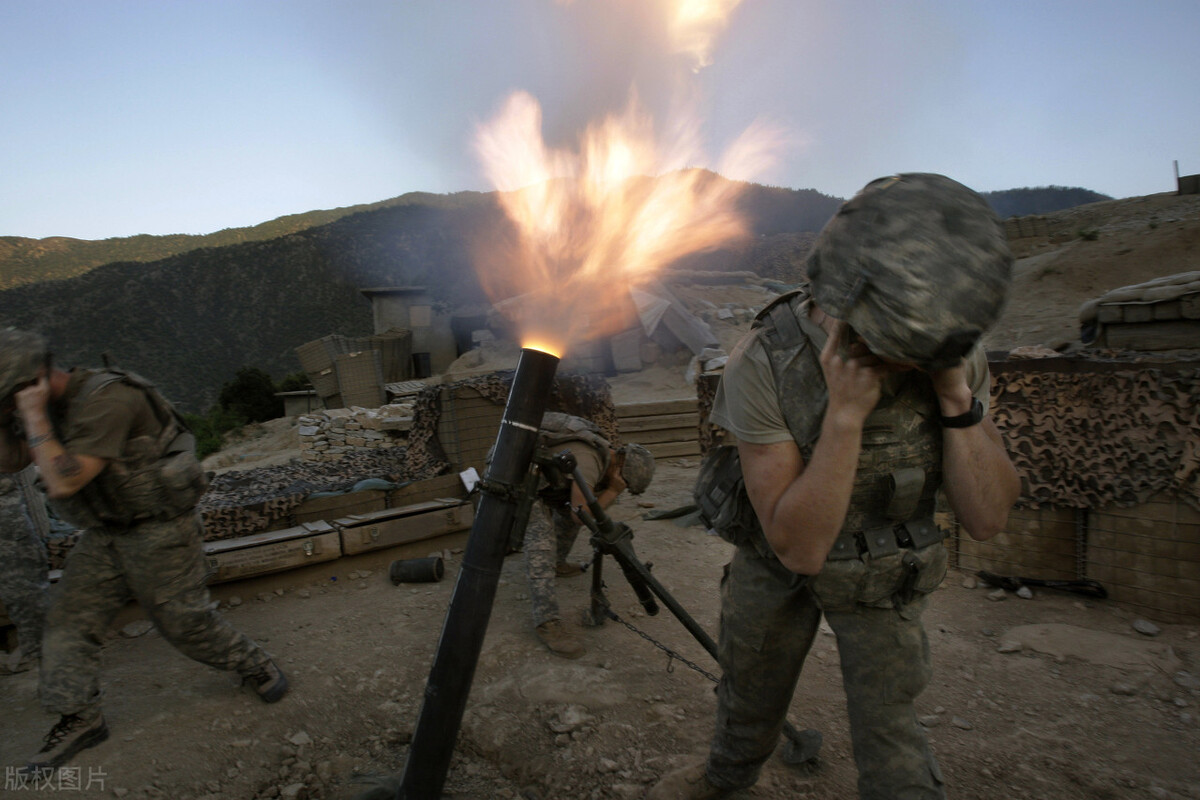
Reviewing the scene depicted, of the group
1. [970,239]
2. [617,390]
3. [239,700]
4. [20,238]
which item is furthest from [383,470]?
[20,238]

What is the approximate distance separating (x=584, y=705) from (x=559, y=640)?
603 mm

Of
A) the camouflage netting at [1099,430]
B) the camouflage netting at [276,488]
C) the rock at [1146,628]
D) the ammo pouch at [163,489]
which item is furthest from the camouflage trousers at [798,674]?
the camouflage netting at [276,488]

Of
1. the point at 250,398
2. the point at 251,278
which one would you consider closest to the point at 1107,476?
the point at 250,398

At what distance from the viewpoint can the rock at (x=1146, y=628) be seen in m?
3.91

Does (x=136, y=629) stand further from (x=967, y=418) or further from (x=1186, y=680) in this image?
(x=1186, y=680)

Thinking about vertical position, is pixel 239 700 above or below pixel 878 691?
below

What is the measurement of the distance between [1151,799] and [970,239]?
2641 mm

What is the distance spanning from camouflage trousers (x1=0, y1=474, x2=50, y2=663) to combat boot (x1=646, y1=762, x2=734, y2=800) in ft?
12.4

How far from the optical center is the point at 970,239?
4.56 ft

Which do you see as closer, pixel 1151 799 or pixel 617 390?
pixel 1151 799

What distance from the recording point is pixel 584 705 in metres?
3.51

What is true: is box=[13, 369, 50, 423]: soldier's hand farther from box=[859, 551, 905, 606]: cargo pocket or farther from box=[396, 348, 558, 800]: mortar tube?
box=[859, 551, 905, 606]: cargo pocket

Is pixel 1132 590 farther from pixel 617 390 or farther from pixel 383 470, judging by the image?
pixel 617 390

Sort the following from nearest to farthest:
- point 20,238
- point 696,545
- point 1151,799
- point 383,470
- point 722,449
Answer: point 722,449 → point 1151,799 → point 696,545 → point 383,470 → point 20,238
